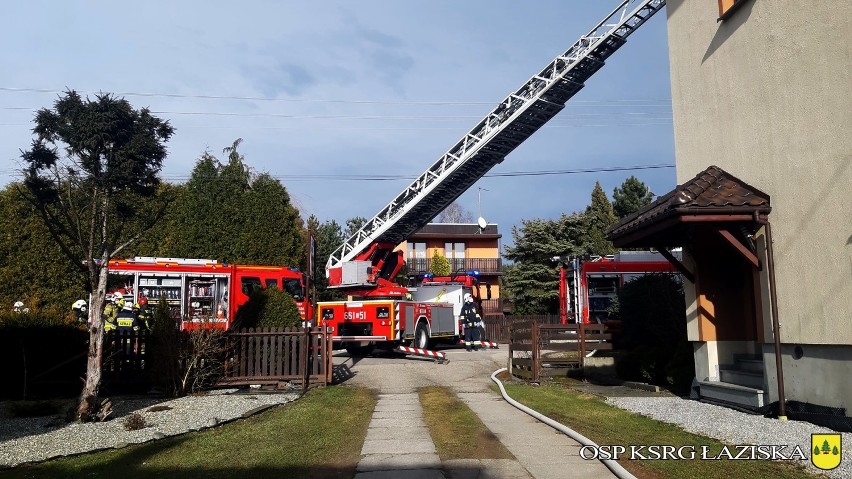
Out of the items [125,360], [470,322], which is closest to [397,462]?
[125,360]

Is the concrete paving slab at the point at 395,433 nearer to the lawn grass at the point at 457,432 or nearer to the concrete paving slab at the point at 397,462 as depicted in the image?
the lawn grass at the point at 457,432

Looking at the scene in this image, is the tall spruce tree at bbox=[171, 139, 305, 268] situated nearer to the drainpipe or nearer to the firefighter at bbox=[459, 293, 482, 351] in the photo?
the firefighter at bbox=[459, 293, 482, 351]

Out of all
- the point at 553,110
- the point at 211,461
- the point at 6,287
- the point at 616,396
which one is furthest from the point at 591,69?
the point at 6,287

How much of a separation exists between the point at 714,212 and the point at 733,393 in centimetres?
280

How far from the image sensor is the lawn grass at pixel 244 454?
20.7 ft

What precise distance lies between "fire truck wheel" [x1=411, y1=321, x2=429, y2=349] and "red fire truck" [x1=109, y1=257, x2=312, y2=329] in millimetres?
3702

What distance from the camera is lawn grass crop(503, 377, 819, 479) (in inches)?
236

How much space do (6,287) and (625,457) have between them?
26297mm

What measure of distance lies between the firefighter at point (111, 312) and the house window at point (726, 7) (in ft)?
34.4

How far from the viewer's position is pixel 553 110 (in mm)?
21062

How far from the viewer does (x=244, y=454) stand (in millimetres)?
Answer: 7105

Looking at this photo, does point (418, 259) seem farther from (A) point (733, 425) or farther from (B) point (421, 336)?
(A) point (733, 425)

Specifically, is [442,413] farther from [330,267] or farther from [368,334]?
[330,267]

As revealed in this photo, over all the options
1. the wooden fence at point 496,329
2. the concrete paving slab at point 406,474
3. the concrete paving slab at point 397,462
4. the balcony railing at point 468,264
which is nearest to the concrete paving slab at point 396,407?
the concrete paving slab at point 397,462
